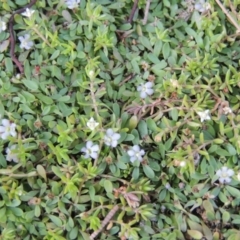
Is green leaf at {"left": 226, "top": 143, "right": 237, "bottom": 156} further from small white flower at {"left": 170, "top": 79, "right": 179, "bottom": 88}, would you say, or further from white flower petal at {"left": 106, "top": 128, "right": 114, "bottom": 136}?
white flower petal at {"left": 106, "top": 128, "right": 114, "bottom": 136}

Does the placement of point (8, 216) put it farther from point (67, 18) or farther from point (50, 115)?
point (67, 18)

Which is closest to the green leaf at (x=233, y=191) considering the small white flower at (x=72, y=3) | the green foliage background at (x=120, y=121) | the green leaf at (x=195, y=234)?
the green foliage background at (x=120, y=121)

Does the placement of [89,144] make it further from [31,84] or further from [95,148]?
[31,84]

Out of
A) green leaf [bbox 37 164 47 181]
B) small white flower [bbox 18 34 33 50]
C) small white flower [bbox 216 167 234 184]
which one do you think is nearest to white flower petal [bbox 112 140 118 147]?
green leaf [bbox 37 164 47 181]

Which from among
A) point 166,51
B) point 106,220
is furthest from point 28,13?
point 106,220

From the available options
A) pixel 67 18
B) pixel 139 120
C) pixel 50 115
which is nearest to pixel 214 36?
pixel 139 120
